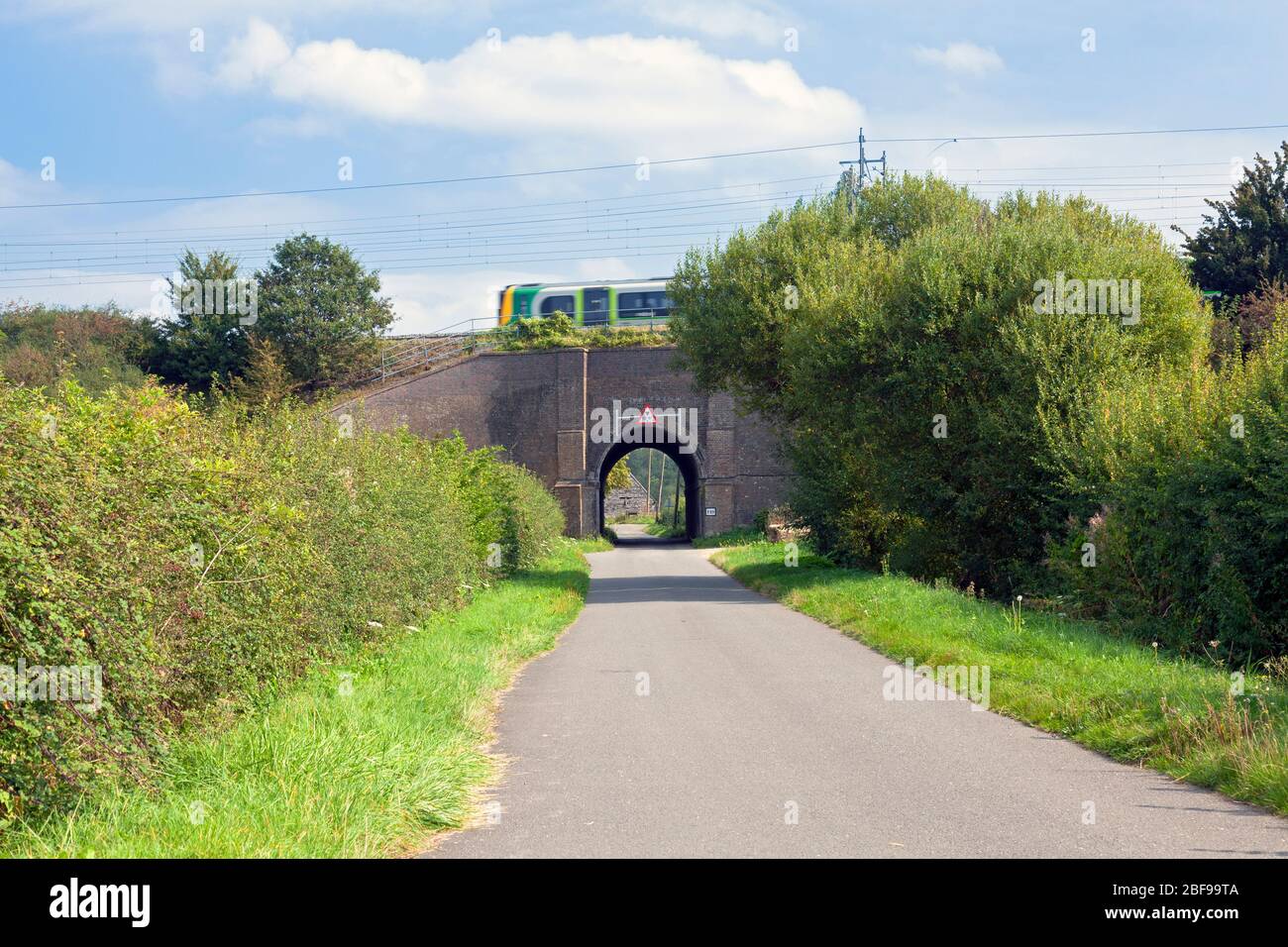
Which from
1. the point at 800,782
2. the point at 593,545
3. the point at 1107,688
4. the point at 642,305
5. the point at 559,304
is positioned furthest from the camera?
the point at 559,304

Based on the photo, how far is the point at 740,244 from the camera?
32875mm

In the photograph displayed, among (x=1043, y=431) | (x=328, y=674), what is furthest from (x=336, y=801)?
(x=1043, y=431)

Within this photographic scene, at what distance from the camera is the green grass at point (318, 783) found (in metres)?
5.75

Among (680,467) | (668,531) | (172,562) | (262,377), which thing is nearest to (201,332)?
(262,377)

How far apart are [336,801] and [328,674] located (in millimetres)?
4748

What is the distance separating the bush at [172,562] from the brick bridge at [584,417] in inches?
1506

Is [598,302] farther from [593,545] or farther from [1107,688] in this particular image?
[1107,688]

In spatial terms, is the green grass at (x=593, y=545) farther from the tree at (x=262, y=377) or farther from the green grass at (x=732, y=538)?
the tree at (x=262, y=377)

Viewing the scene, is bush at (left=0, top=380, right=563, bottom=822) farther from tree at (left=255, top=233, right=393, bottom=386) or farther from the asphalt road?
tree at (left=255, top=233, right=393, bottom=386)

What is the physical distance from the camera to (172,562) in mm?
7988

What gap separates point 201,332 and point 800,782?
54.4m

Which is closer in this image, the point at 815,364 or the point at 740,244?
the point at 815,364

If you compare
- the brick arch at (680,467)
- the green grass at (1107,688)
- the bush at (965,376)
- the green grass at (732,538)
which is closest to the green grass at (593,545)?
the brick arch at (680,467)
